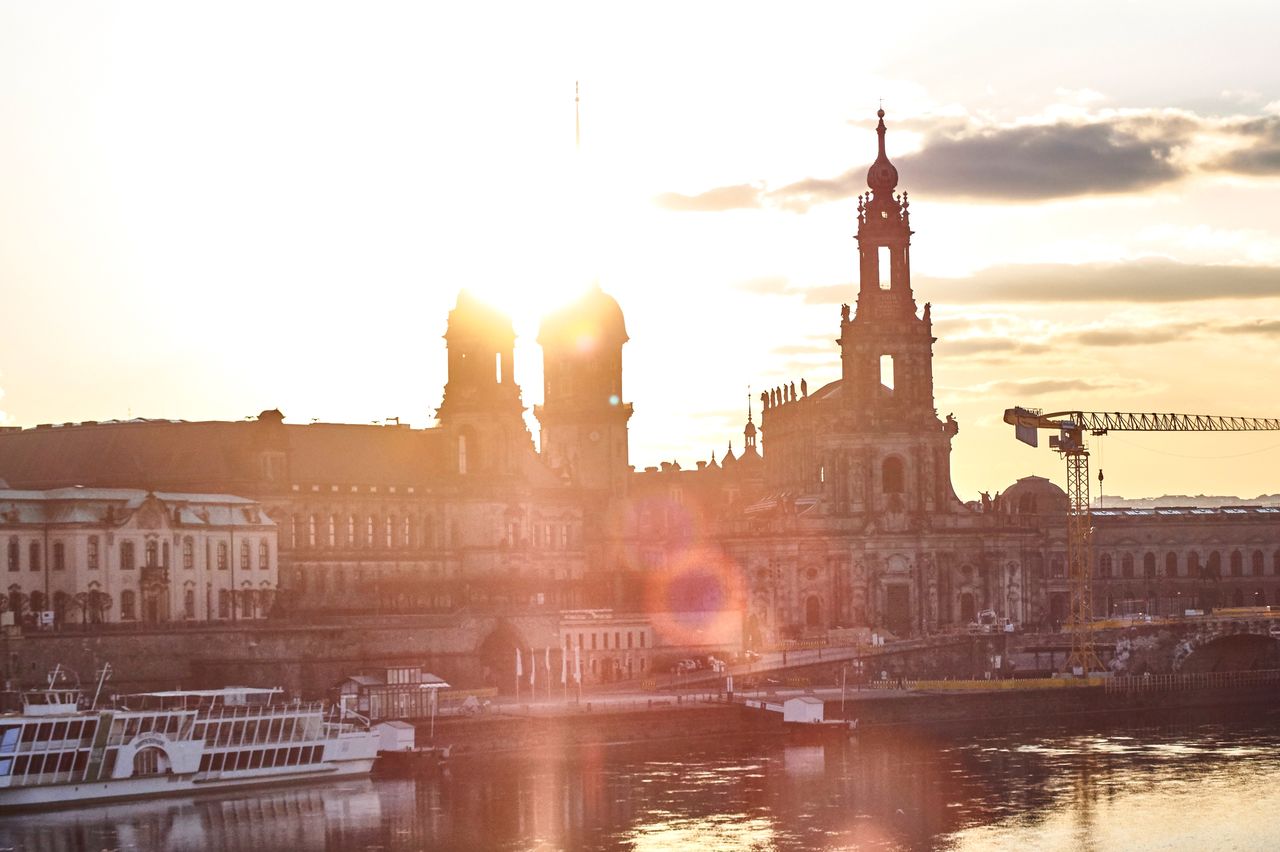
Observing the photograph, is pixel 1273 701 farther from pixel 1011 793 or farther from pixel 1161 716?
pixel 1011 793

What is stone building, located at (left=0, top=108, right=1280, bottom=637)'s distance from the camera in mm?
164125

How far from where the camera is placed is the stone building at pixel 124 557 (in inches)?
5664

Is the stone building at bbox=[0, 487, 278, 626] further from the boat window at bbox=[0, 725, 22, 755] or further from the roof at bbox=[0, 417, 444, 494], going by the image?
the boat window at bbox=[0, 725, 22, 755]

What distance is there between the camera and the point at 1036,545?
194625 millimetres

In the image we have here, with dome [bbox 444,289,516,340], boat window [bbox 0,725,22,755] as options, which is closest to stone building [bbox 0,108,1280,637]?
dome [bbox 444,289,516,340]

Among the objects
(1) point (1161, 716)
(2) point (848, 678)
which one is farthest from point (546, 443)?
(1) point (1161, 716)

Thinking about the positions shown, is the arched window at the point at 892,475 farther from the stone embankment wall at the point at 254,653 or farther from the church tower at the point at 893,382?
the stone embankment wall at the point at 254,653

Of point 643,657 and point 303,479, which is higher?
point 303,479

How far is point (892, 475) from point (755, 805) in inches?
2944

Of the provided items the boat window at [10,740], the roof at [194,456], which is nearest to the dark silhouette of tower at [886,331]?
the roof at [194,456]

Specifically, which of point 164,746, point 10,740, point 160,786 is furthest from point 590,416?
point 10,740

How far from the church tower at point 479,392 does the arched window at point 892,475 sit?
3103 cm

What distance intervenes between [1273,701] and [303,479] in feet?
209

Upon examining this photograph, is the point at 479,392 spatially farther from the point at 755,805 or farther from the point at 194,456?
the point at 755,805
